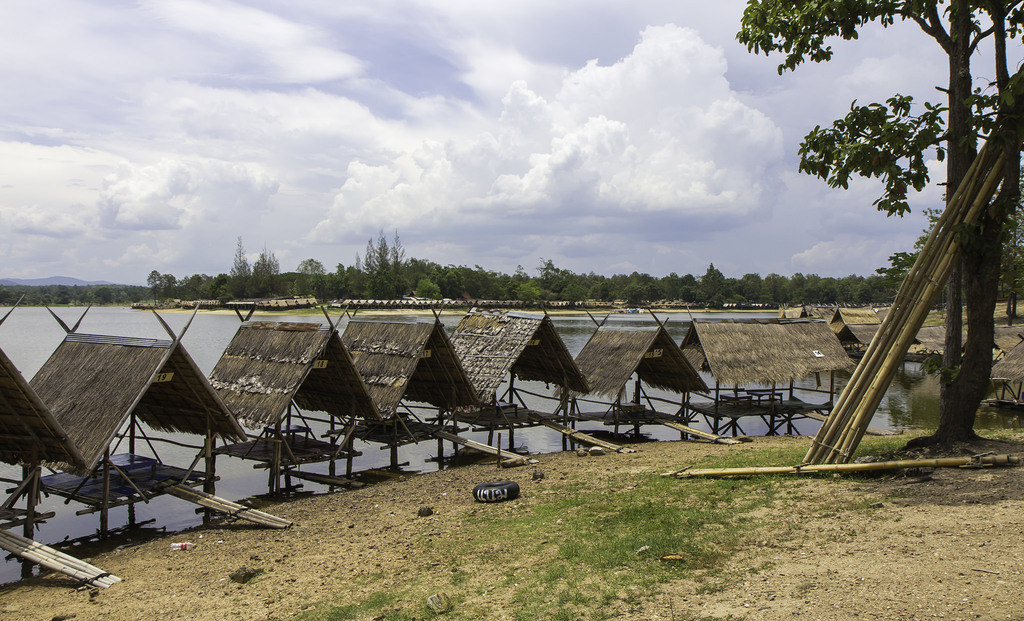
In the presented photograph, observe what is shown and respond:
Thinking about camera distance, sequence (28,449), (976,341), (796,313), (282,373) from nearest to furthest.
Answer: (976,341), (28,449), (282,373), (796,313)

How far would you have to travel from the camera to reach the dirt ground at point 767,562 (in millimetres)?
5641

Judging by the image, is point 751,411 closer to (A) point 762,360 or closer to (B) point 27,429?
(A) point 762,360

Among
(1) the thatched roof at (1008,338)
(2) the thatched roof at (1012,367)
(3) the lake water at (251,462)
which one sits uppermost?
(1) the thatched roof at (1008,338)

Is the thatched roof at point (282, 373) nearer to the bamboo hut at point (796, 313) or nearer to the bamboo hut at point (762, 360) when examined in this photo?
the bamboo hut at point (762, 360)

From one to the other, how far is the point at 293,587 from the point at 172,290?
4961 inches

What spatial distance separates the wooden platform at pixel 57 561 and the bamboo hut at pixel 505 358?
10.1 meters

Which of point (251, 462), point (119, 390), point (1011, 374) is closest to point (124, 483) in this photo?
point (119, 390)

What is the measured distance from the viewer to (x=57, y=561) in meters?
8.62

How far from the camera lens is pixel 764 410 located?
2189cm

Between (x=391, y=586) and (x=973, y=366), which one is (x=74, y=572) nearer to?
(x=391, y=586)

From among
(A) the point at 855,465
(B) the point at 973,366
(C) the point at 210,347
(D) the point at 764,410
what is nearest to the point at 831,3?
Answer: (B) the point at 973,366

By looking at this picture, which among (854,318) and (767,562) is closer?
(767,562)

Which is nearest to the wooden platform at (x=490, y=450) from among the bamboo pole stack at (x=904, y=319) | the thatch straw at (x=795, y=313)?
the bamboo pole stack at (x=904, y=319)

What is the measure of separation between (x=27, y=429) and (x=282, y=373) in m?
5.01
